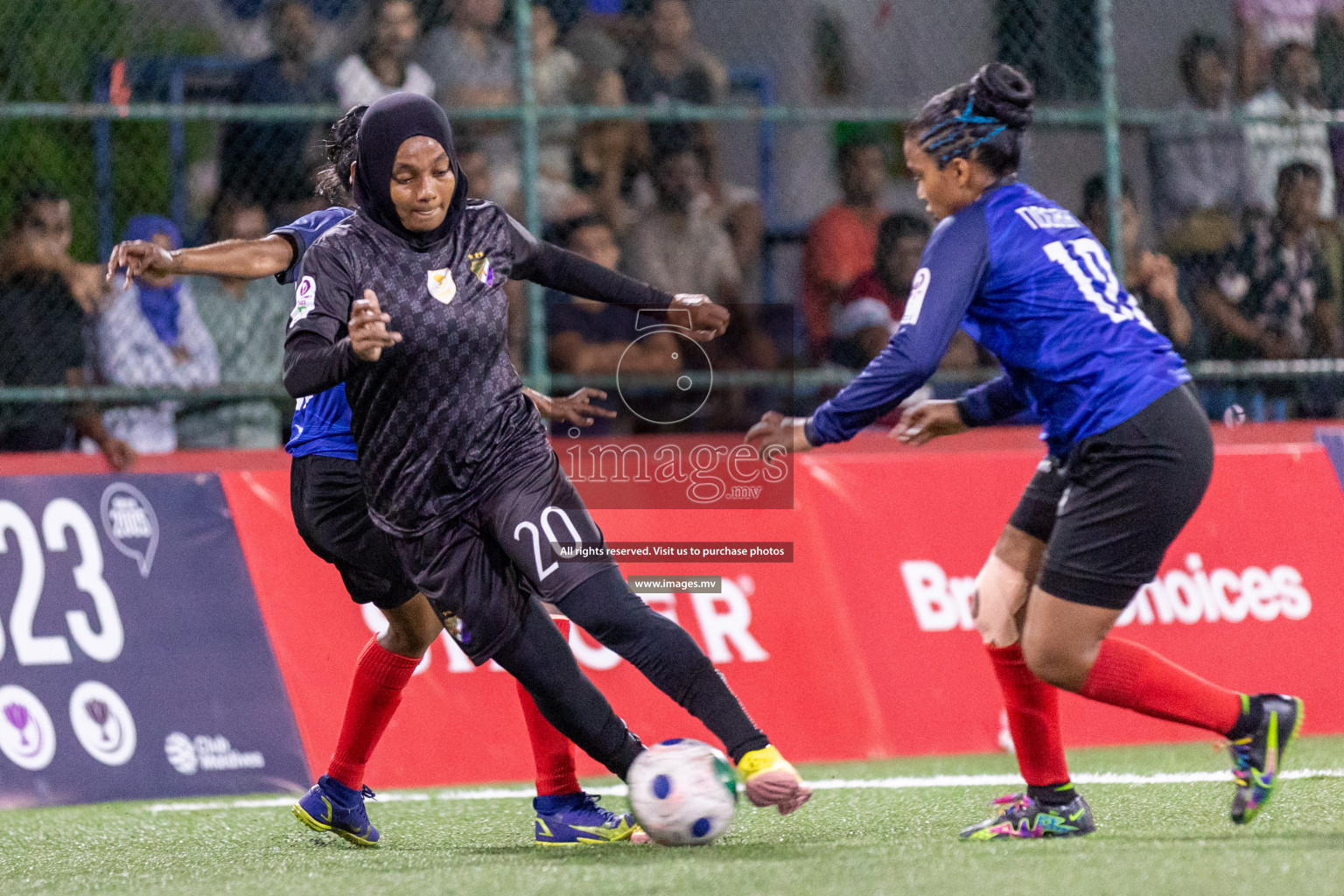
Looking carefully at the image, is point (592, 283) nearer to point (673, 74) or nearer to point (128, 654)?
point (128, 654)

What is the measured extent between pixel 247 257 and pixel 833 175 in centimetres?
516

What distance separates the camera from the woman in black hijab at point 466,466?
4.23m

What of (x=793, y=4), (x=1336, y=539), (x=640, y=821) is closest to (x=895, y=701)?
(x=1336, y=539)

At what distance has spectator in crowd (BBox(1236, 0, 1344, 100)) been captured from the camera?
8664mm

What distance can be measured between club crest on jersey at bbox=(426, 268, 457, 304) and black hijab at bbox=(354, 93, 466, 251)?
95mm

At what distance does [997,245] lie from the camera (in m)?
4.27

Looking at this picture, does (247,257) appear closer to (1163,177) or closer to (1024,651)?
(1024,651)

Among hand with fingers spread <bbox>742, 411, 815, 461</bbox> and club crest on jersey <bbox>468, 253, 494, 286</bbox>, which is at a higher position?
club crest on jersey <bbox>468, 253, 494, 286</bbox>

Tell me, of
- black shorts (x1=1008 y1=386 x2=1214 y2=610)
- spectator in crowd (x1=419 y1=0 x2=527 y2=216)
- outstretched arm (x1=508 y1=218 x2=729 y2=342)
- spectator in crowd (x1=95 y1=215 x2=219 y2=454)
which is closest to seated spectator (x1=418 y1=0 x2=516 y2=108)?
spectator in crowd (x1=419 y1=0 x2=527 y2=216)

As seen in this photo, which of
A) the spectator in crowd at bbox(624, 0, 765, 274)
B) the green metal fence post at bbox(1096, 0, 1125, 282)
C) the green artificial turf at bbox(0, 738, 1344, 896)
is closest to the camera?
the green artificial turf at bbox(0, 738, 1344, 896)

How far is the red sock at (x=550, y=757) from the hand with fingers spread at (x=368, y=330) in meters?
1.17

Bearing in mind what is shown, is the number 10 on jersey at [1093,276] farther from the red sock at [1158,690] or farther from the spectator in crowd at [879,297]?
the spectator in crowd at [879,297]

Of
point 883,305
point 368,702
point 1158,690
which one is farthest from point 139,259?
point 883,305

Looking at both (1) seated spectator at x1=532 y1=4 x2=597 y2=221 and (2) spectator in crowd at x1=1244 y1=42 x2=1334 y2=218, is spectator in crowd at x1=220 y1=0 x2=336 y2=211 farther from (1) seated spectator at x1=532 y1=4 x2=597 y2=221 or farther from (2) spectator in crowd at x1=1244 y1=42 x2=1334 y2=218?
(2) spectator in crowd at x1=1244 y1=42 x2=1334 y2=218
